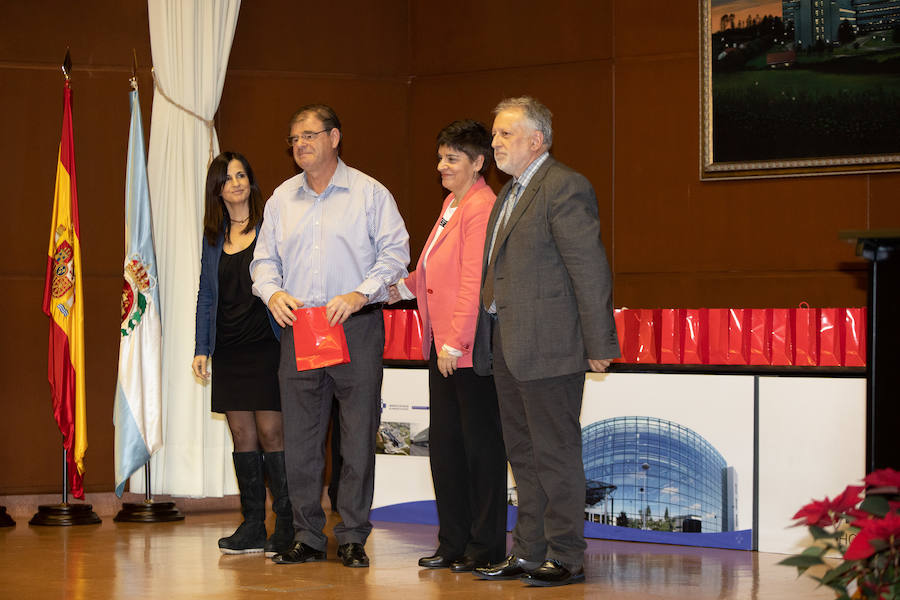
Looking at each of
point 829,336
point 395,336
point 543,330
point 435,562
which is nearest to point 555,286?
point 543,330

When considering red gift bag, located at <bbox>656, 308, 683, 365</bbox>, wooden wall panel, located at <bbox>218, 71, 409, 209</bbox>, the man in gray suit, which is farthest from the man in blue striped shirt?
wooden wall panel, located at <bbox>218, 71, 409, 209</bbox>

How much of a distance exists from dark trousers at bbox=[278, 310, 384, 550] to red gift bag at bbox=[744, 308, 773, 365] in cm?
152

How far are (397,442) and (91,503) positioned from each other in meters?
1.65

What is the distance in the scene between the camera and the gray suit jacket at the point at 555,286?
11.0 feet

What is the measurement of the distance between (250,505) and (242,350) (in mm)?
609

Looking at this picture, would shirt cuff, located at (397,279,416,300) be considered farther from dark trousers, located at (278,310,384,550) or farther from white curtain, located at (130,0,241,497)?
white curtain, located at (130,0,241,497)

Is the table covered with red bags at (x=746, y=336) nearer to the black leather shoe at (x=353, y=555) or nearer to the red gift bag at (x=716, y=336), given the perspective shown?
the red gift bag at (x=716, y=336)

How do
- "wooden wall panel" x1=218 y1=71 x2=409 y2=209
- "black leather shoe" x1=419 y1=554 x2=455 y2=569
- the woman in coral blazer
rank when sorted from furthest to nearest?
"wooden wall panel" x1=218 y1=71 x2=409 y2=209 < "black leather shoe" x1=419 y1=554 x2=455 y2=569 < the woman in coral blazer

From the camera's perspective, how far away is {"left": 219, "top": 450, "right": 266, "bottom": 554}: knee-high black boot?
4164 millimetres

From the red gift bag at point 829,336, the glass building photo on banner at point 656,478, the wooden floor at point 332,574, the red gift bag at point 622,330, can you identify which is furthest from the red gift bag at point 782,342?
the wooden floor at point 332,574

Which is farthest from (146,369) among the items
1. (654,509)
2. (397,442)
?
(654,509)

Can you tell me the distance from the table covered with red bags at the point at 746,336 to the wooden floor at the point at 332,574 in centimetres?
77

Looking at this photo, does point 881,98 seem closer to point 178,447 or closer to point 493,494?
point 493,494

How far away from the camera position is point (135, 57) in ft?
18.0
